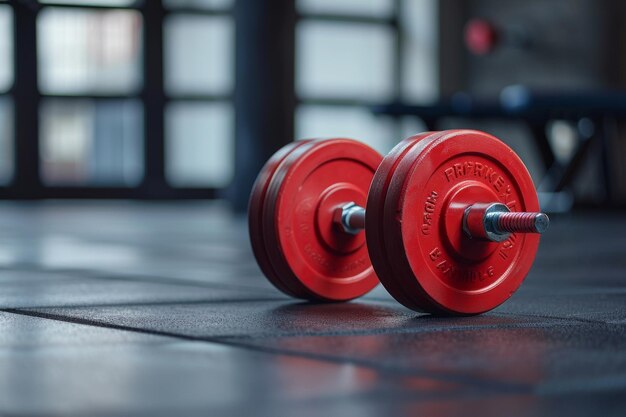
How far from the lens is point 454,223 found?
4.97ft

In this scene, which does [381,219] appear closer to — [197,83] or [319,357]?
[319,357]

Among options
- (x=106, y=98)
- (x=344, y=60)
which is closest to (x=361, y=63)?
(x=344, y=60)

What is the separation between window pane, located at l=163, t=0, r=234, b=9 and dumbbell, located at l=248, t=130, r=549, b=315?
27.9ft

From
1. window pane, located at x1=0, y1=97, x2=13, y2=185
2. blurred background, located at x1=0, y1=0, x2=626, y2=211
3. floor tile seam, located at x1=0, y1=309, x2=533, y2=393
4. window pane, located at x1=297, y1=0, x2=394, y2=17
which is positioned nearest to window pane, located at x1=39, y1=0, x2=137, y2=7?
blurred background, located at x1=0, y1=0, x2=626, y2=211

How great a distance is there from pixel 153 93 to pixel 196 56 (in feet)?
1.87

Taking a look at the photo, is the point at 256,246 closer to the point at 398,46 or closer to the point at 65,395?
the point at 65,395

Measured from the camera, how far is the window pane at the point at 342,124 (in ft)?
33.6

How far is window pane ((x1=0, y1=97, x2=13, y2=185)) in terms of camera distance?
9.73 meters

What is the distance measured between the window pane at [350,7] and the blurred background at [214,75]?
1 cm

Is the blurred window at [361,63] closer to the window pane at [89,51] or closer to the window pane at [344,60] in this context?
the window pane at [344,60]

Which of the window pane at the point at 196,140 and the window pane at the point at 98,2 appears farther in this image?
the window pane at the point at 196,140

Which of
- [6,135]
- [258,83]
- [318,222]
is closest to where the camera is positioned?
[318,222]

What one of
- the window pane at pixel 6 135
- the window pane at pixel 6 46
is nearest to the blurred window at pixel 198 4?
the window pane at pixel 6 46

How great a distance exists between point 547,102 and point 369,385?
186 inches
